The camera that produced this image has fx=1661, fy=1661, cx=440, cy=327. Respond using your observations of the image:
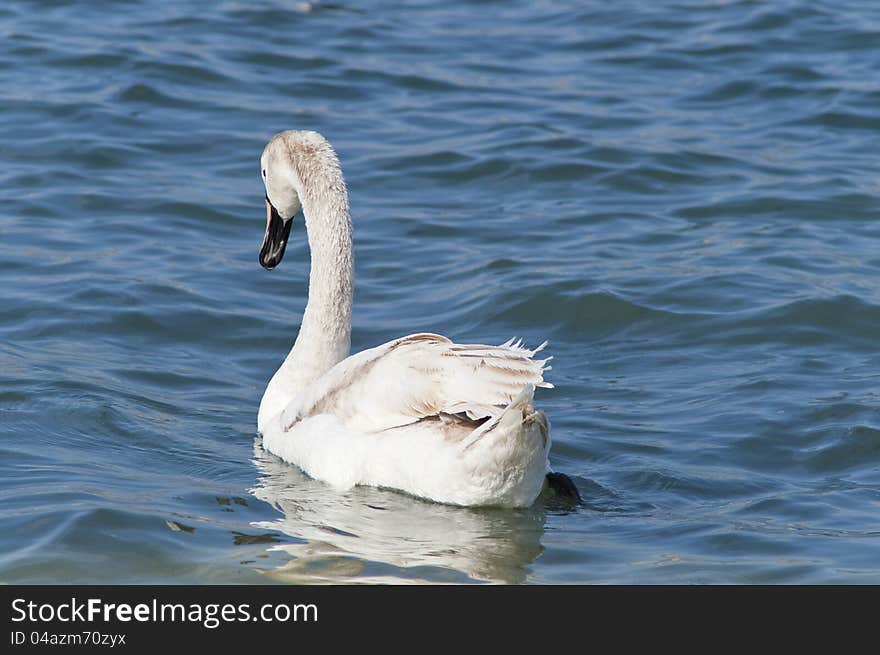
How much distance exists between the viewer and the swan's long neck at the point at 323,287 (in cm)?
867

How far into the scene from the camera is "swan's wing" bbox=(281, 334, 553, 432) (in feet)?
22.5

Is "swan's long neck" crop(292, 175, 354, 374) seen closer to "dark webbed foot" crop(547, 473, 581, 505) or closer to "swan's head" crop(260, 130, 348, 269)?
"swan's head" crop(260, 130, 348, 269)

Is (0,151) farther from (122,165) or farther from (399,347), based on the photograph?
(399,347)

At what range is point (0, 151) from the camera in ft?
45.3

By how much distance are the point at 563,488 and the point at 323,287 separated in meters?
1.90

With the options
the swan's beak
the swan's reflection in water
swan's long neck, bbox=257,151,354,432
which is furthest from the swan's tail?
A: the swan's beak

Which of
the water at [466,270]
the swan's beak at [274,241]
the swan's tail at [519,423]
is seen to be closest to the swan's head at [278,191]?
the swan's beak at [274,241]

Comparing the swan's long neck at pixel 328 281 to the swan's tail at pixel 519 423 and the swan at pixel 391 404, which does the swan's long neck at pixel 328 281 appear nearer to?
the swan at pixel 391 404

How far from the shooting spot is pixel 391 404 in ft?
24.0
